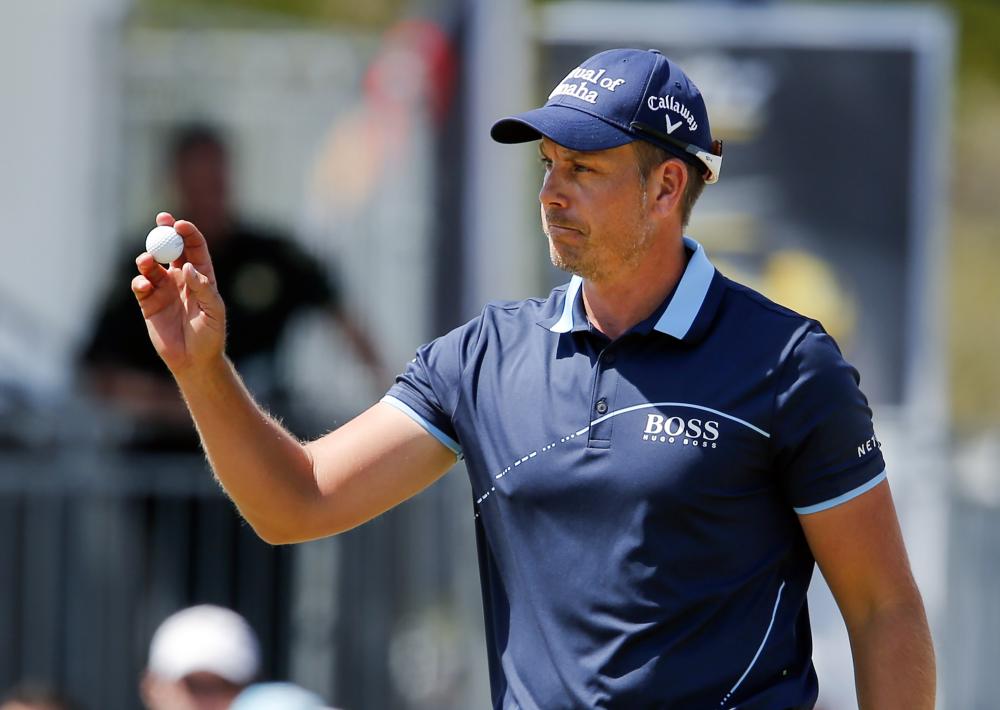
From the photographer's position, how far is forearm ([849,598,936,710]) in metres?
3.13

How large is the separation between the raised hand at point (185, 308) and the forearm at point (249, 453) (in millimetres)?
37

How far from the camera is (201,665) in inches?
229

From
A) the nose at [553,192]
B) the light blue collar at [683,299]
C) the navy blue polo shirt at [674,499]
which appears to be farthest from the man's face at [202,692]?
the nose at [553,192]

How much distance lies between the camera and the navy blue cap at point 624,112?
3.20m

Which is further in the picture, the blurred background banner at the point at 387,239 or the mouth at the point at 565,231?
the blurred background banner at the point at 387,239

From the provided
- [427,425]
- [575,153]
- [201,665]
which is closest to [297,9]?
[201,665]

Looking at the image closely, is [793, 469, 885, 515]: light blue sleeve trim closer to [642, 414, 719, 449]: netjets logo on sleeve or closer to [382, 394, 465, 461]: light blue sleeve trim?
[642, 414, 719, 449]: netjets logo on sleeve

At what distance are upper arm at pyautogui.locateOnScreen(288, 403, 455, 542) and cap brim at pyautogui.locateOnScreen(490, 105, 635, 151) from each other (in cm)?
62

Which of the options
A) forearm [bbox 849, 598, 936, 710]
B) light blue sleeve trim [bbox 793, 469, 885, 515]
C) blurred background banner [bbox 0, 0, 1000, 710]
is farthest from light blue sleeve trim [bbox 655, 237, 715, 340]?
blurred background banner [bbox 0, 0, 1000, 710]

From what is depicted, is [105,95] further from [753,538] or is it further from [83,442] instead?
[753,538]

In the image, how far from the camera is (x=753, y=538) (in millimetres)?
3152

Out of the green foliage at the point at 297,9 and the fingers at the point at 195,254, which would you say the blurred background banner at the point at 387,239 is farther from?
the fingers at the point at 195,254

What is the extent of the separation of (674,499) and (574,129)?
0.68 metres

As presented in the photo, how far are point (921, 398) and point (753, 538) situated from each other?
5.54m
